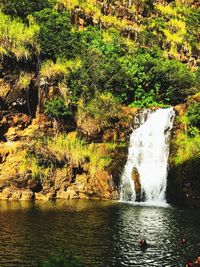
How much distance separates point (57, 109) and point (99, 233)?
20.0 metres

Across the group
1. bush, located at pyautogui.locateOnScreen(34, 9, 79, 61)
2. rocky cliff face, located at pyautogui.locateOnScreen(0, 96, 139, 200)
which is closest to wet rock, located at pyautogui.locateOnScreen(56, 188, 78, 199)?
rocky cliff face, located at pyautogui.locateOnScreen(0, 96, 139, 200)

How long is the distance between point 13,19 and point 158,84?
666 inches

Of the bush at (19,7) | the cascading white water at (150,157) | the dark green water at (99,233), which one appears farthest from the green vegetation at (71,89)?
the dark green water at (99,233)

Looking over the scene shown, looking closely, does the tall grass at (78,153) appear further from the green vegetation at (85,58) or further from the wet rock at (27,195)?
the green vegetation at (85,58)

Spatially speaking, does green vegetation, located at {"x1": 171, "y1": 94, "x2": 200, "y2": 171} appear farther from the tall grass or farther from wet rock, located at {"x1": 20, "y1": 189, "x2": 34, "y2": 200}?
wet rock, located at {"x1": 20, "y1": 189, "x2": 34, "y2": 200}

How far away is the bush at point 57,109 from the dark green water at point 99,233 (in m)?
11.4

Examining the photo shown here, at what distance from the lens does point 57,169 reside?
3747cm

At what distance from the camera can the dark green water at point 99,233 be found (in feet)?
57.9

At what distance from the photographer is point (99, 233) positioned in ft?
71.7

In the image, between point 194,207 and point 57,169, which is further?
point 57,169

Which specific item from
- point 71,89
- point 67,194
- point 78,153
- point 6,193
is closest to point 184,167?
point 78,153

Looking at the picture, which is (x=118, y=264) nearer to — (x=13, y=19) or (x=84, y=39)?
(x=13, y=19)

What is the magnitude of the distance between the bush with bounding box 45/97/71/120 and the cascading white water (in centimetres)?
687

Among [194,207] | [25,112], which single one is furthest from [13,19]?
[194,207]
